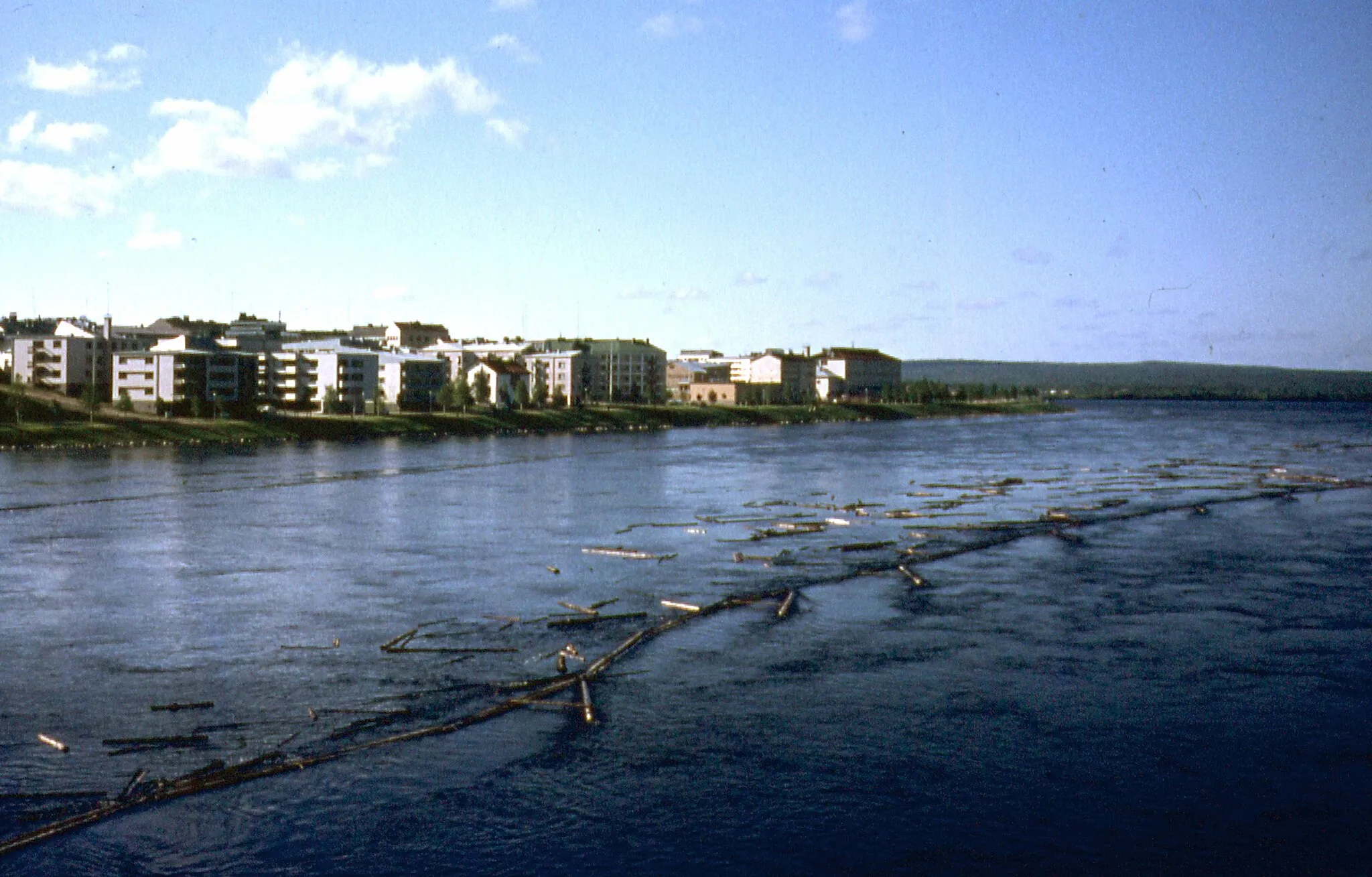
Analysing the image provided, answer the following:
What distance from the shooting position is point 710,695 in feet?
43.5

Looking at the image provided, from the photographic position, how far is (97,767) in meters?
10.7

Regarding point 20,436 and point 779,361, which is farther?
point 779,361

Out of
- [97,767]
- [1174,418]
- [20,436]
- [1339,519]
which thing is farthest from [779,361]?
[97,767]

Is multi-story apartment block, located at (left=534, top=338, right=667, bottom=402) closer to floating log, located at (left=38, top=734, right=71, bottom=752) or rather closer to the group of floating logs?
the group of floating logs

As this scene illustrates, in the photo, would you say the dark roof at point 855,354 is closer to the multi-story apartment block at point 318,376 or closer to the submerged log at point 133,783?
the multi-story apartment block at point 318,376

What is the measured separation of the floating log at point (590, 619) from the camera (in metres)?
16.7

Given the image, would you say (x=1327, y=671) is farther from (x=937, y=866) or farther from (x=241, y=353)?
(x=241, y=353)

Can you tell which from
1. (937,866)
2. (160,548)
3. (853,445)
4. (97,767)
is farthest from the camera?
(853,445)

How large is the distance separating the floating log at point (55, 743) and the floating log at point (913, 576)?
1313 cm

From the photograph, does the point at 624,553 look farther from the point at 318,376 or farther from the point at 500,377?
the point at 500,377

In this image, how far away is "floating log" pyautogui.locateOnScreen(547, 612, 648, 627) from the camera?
16672 millimetres

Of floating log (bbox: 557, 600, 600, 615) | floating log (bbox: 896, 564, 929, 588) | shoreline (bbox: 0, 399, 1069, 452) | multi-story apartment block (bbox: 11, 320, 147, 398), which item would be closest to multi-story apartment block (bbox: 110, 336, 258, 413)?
multi-story apartment block (bbox: 11, 320, 147, 398)

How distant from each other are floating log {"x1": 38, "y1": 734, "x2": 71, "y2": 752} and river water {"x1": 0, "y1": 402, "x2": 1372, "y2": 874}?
0.41 feet

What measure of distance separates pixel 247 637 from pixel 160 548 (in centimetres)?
999
